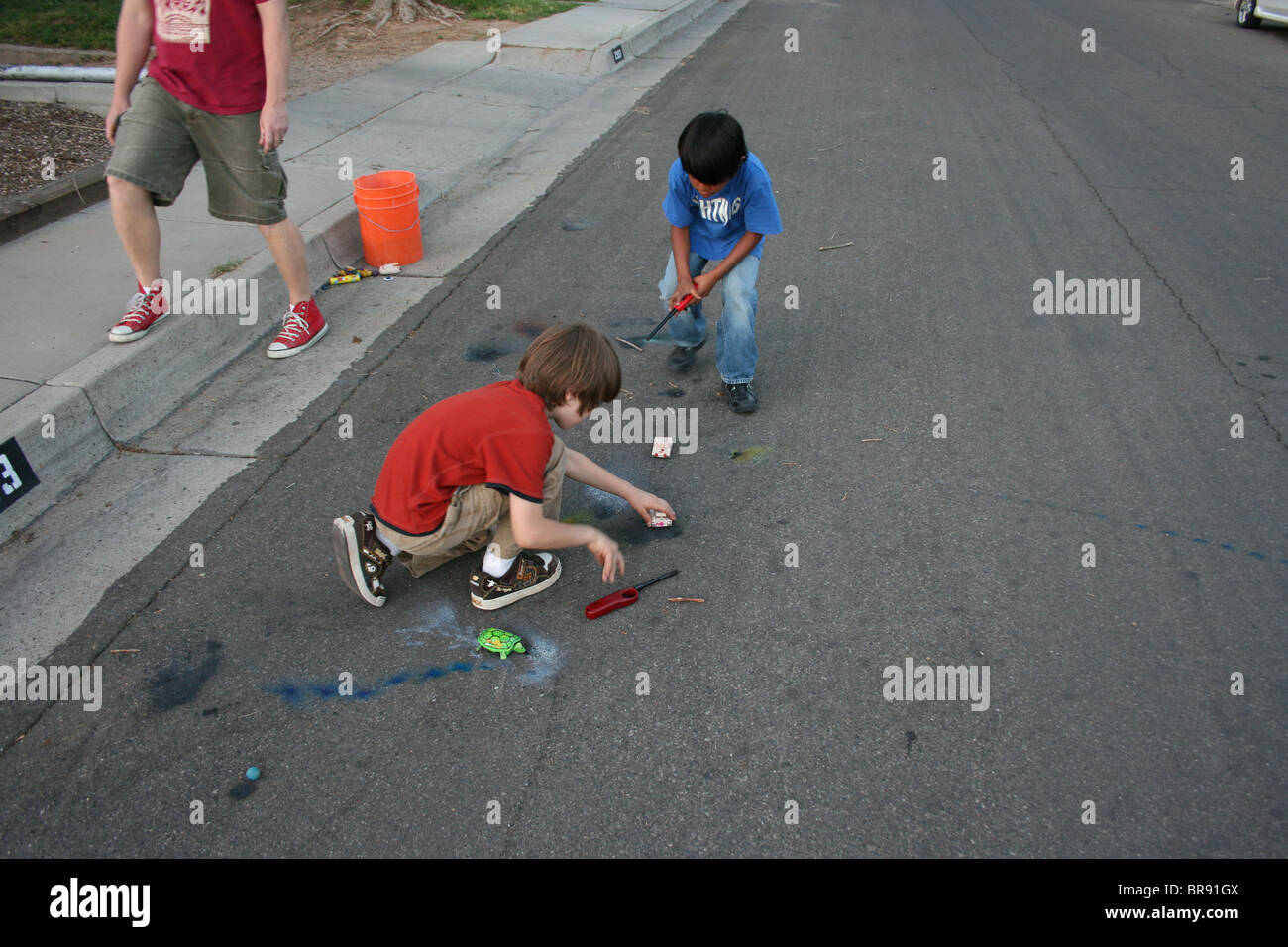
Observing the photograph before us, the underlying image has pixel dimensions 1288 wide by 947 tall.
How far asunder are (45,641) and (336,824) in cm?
128

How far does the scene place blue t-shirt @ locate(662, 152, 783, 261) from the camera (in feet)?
12.4

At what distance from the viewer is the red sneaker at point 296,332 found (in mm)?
4383

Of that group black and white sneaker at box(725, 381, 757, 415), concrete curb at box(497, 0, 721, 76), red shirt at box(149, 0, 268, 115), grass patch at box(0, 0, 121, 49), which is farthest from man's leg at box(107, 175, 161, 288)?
concrete curb at box(497, 0, 721, 76)

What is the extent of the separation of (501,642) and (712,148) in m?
2.07

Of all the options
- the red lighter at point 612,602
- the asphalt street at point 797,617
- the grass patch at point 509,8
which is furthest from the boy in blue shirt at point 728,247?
the grass patch at point 509,8

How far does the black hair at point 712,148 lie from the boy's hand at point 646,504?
1.35 metres

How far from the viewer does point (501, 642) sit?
9.07ft

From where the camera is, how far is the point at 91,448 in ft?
11.7

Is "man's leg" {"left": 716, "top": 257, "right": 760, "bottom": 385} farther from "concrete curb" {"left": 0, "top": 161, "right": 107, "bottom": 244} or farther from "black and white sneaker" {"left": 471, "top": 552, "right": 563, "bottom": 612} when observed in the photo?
"concrete curb" {"left": 0, "top": 161, "right": 107, "bottom": 244}

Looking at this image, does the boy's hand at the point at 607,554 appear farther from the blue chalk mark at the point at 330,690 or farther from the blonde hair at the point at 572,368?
the blue chalk mark at the point at 330,690

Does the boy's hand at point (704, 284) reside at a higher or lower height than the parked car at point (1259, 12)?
lower

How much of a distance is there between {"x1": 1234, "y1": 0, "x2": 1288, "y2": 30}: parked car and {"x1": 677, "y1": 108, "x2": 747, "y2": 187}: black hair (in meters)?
14.2

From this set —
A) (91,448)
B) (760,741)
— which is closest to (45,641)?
(91,448)

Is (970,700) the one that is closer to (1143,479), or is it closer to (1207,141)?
(1143,479)
